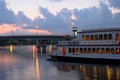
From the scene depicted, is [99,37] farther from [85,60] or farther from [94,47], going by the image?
[85,60]

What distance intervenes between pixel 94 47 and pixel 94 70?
28.8 feet

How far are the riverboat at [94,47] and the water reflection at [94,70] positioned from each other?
2.15 metres

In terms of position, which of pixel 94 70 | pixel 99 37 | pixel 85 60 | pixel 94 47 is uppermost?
pixel 99 37

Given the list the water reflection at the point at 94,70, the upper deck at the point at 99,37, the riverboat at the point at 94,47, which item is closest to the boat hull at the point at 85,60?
the riverboat at the point at 94,47

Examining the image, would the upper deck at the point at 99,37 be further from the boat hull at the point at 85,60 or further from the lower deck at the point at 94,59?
the boat hull at the point at 85,60

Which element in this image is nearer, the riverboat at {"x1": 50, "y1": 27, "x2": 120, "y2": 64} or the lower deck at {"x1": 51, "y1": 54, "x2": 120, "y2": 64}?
the lower deck at {"x1": 51, "y1": 54, "x2": 120, "y2": 64}

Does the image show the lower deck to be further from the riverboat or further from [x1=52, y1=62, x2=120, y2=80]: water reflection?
[x1=52, y1=62, x2=120, y2=80]: water reflection

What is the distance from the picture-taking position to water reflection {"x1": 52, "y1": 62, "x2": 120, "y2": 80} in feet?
141

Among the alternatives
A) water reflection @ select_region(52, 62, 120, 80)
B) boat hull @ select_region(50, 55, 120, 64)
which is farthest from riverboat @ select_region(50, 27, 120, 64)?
water reflection @ select_region(52, 62, 120, 80)

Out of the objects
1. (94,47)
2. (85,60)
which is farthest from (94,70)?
(85,60)

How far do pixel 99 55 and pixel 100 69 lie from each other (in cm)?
643

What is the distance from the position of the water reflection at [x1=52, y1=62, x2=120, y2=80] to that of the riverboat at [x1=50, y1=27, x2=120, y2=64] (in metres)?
2.15

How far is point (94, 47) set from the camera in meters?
58.0

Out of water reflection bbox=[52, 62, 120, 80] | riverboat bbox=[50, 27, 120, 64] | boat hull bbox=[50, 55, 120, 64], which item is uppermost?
riverboat bbox=[50, 27, 120, 64]
